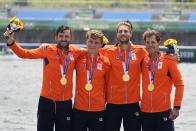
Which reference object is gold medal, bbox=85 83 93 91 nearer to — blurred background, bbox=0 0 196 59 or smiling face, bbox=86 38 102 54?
smiling face, bbox=86 38 102 54

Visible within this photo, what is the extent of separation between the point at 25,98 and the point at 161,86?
8874 millimetres

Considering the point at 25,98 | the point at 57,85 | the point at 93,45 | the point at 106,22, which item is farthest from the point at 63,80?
the point at 106,22

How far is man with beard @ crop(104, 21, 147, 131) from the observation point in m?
6.27

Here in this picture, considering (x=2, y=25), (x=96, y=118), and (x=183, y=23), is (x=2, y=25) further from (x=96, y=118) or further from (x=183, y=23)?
(x=96, y=118)

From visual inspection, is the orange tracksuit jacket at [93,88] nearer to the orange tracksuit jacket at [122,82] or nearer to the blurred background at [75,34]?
the orange tracksuit jacket at [122,82]

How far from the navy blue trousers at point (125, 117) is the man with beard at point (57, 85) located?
0.57m

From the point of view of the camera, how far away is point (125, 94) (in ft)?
20.7

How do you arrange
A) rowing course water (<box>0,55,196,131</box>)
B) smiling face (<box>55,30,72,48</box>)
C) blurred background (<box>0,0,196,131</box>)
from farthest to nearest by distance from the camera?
blurred background (<box>0,0,196,131</box>)
rowing course water (<box>0,55,196,131</box>)
smiling face (<box>55,30,72,48</box>)

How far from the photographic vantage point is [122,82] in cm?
630

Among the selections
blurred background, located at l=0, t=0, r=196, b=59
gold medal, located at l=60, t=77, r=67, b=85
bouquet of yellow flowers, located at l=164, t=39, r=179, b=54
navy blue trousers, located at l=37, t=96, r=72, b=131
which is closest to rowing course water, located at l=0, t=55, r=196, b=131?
navy blue trousers, located at l=37, t=96, r=72, b=131

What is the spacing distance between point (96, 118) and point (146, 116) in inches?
28.0

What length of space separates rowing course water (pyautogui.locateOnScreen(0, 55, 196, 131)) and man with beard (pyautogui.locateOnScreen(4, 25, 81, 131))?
12.0 ft

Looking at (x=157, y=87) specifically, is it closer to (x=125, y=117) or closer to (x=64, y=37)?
(x=125, y=117)

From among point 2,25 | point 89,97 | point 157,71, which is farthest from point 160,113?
point 2,25
